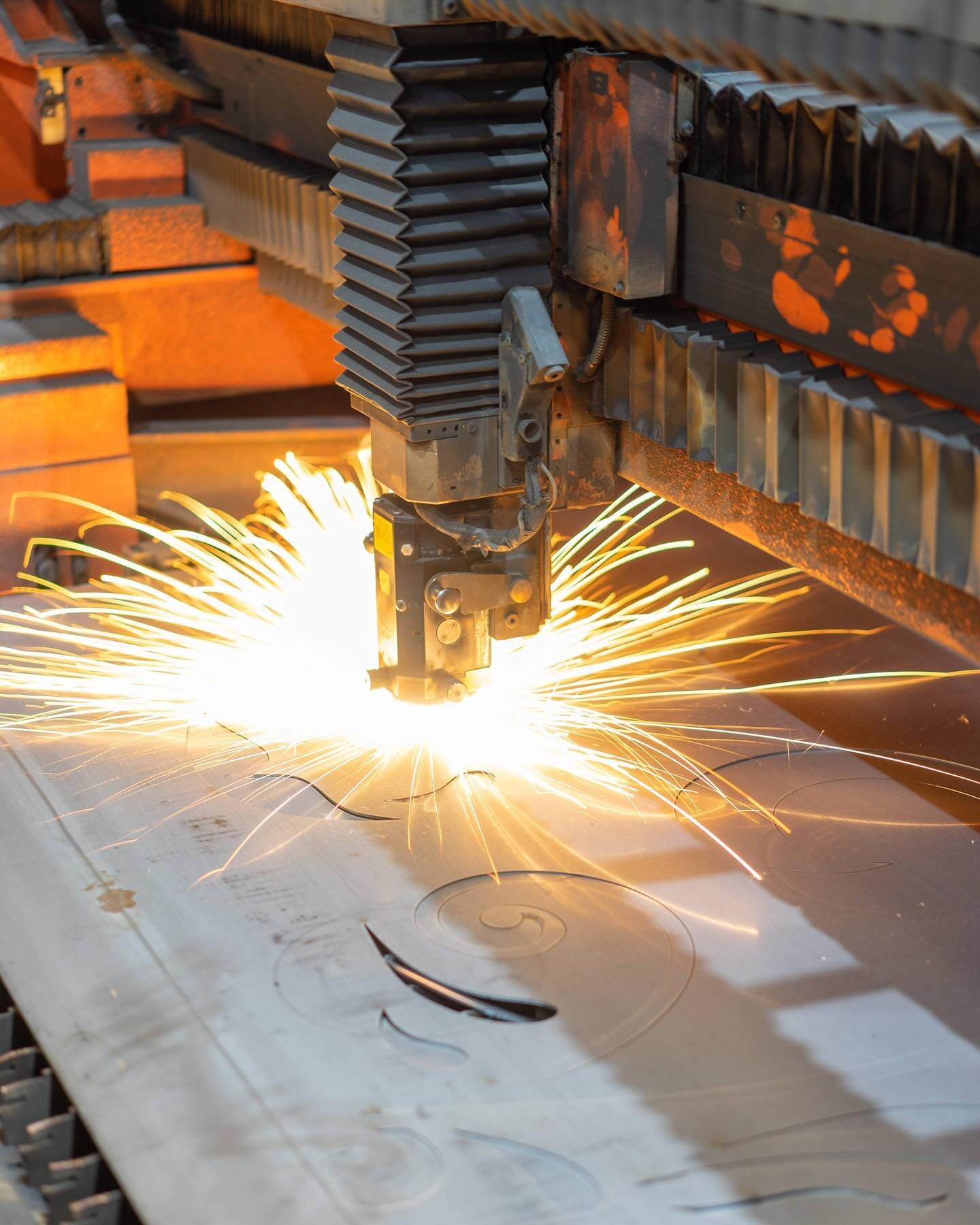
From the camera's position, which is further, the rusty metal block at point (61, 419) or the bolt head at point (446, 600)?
the rusty metal block at point (61, 419)

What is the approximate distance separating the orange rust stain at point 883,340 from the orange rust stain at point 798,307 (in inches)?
3.6

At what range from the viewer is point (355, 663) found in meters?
3.29

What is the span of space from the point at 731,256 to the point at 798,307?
0.52 ft

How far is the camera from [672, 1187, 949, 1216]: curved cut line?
1889 mm

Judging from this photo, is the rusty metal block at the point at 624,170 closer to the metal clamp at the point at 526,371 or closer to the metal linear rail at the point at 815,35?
the metal clamp at the point at 526,371

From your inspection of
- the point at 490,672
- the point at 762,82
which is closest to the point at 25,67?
the point at 490,672

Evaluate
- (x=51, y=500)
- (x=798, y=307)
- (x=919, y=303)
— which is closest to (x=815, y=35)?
(x=919, y=303)

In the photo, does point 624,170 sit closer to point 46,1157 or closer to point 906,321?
point 906,321

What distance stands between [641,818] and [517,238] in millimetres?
986

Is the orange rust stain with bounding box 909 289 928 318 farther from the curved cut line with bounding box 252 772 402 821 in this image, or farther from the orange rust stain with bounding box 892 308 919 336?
the curved cut line with bounding box 252 772 402 821

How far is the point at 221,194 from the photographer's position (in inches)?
159

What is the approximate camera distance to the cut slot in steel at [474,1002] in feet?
7.36

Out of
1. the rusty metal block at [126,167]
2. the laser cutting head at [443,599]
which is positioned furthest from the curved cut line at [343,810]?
the rusty metal block at [126,167]

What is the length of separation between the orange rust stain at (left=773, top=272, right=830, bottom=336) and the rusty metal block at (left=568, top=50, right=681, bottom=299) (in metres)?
0.23
